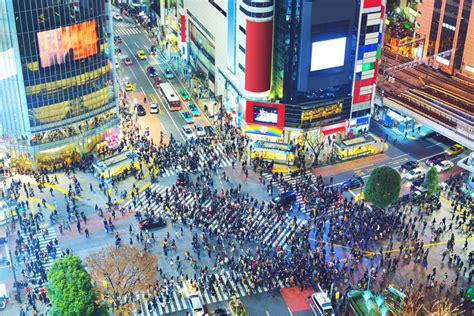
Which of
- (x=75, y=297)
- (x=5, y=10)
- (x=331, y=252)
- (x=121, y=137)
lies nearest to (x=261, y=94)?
(x=121, y=137)

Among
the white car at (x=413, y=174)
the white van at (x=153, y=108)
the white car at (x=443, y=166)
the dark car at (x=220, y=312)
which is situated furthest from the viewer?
the white van at (x=153, y=108)

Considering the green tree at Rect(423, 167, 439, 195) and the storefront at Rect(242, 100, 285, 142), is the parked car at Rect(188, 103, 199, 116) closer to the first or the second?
the storefront at Rect(242, 100, 285, 142)

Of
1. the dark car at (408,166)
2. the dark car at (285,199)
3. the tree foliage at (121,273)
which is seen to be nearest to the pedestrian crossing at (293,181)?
the dark car at (285,199)

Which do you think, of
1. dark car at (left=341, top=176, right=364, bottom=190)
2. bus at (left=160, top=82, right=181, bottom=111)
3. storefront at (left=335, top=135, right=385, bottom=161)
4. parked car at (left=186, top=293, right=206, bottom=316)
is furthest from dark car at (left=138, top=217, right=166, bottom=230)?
bus at (left=160, top=82, right=181, bottom=111)

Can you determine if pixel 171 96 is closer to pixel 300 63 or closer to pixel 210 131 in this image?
pixel 210 131

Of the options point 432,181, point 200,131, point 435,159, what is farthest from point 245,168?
point 435,159

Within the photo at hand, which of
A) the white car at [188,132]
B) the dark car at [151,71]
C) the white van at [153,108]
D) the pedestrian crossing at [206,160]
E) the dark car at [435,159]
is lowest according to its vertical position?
the pedestrian crossing at [206,160]

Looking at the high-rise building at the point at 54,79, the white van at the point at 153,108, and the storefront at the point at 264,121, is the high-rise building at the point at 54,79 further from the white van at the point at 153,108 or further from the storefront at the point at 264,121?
the storefront at the point at 264,121
